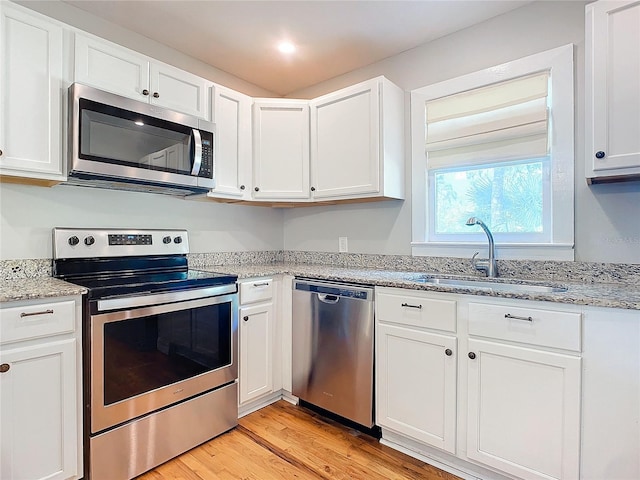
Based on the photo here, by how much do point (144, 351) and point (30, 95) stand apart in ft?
4.31

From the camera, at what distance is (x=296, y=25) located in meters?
2.19

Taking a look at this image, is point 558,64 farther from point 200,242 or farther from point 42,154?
point 42,154

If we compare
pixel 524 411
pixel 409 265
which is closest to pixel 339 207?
pixel 409 265

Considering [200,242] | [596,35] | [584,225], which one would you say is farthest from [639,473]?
[200,242]

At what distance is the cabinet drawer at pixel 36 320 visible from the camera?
1.34 metres

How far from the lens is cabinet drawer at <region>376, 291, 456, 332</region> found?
5.54 feet

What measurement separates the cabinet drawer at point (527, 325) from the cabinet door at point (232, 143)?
5.64 feet

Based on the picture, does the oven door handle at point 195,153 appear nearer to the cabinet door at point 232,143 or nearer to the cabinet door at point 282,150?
the cabinet door at point 232,143

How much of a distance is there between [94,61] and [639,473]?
9.75 feet

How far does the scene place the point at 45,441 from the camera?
143 centimetres

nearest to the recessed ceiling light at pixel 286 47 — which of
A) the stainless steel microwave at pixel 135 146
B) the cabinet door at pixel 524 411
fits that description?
the stainless steel microwave at pixel 135 146

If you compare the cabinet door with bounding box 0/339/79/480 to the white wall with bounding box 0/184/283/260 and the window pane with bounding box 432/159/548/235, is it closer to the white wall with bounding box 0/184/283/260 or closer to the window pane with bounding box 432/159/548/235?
Answer: the white wall with bounding box 0/184/283/260

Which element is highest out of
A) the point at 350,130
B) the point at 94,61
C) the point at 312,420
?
the point at 94,61

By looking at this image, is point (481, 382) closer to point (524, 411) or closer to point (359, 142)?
point (524, 411)
